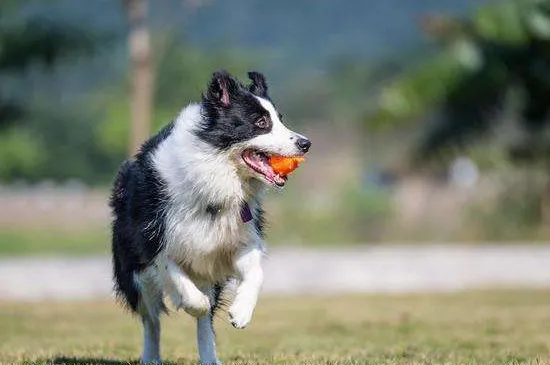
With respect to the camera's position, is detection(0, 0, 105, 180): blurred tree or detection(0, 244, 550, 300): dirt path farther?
detection(0, 0, 105, 180): blurred tree

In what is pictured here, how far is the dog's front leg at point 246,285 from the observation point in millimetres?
8750

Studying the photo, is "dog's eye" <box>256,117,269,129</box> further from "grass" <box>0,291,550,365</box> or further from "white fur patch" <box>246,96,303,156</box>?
"grass" <box>0,291,550,365</box>

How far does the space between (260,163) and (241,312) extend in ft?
3.25

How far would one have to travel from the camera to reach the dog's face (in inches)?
347

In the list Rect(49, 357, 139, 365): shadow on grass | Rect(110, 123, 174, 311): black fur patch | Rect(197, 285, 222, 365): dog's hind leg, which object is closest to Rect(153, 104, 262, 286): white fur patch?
Rect(110, 123, 174, 311): black fur patch

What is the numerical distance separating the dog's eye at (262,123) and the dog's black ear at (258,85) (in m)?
0.31

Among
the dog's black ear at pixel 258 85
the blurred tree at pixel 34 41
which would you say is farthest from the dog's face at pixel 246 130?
the blurred tree at pixel 34 41

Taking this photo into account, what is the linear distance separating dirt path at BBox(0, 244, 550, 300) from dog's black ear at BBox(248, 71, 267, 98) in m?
12.3

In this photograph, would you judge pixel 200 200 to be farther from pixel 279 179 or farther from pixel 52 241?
pixel 52 241

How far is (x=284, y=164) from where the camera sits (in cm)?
887

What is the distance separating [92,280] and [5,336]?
285 inches

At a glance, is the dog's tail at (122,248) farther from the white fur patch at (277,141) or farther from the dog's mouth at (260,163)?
the white fur patch at (277,141)

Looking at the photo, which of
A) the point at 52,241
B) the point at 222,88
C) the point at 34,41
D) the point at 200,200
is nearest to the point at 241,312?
the point at 200,200

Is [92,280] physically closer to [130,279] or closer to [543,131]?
[130,279]
